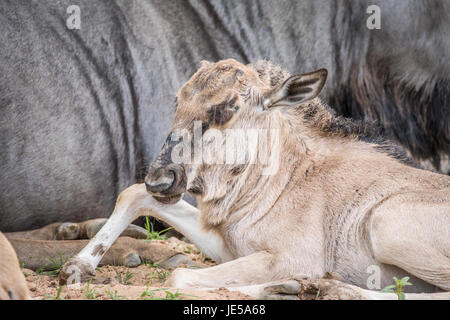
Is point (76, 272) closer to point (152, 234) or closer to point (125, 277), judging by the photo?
point (125, 277)

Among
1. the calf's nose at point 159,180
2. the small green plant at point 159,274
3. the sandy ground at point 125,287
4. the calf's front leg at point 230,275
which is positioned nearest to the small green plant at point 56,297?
the sandy ground at point 125,287

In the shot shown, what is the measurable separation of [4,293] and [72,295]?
0.65 metres

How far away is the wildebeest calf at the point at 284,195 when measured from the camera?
4.79 meters

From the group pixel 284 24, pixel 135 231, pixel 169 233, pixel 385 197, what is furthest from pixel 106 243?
pixel 284 24

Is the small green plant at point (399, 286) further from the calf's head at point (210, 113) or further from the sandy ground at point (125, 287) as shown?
the calf's head at point (210, 113)

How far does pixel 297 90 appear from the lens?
5074 millimetres

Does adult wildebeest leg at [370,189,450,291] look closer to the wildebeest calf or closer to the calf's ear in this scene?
the wildebeest calf

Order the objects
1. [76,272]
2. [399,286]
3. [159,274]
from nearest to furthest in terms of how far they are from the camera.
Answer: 1. [399,286]
2. [76,272]
3. [159,274]

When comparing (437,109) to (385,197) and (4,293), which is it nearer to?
(385,197)

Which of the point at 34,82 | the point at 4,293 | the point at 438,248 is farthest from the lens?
the point at 34,82

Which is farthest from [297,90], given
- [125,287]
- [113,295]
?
[113,295]

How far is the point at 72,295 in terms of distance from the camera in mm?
4418

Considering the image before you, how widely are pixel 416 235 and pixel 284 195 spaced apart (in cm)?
90

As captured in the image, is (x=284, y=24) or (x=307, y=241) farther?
(x=284, y=24)
